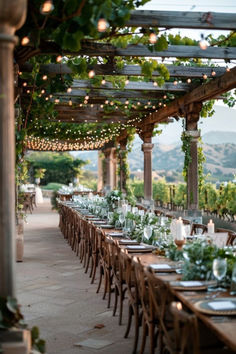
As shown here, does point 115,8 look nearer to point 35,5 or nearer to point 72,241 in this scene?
point 35,5

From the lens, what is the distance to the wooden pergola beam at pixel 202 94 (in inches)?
290

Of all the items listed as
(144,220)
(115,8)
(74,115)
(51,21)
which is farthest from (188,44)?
(74,115)

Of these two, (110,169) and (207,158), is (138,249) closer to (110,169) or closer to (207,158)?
(110,169)

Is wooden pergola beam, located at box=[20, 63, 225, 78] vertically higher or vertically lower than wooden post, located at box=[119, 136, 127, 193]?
higher

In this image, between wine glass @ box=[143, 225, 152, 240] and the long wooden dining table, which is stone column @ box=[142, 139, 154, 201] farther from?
the long wooden dining table

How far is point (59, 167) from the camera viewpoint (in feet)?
93.7

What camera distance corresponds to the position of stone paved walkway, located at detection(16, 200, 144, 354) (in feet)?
13.5

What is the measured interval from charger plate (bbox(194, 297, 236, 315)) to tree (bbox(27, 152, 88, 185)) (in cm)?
2494

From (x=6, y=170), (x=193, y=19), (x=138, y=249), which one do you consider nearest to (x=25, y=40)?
(x=6, y=170)

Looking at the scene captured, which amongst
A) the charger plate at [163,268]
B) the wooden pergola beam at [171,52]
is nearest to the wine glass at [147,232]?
the charger plate at [163,268]

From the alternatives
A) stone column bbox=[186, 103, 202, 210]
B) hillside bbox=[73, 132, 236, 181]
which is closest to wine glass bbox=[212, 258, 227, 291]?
stone column bbox=[186, 103, 202, 210]

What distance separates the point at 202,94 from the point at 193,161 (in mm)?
1575

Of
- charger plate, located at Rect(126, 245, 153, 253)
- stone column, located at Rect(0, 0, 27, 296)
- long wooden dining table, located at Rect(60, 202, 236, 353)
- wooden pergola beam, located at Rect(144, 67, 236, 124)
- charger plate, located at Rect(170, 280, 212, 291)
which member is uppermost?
wooden pergola beam, located at Rect(144, 67, 236, 124)

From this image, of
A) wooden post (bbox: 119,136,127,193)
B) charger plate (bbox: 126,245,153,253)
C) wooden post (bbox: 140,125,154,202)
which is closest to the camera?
charger plate (bbox: 126,245,153,253)
